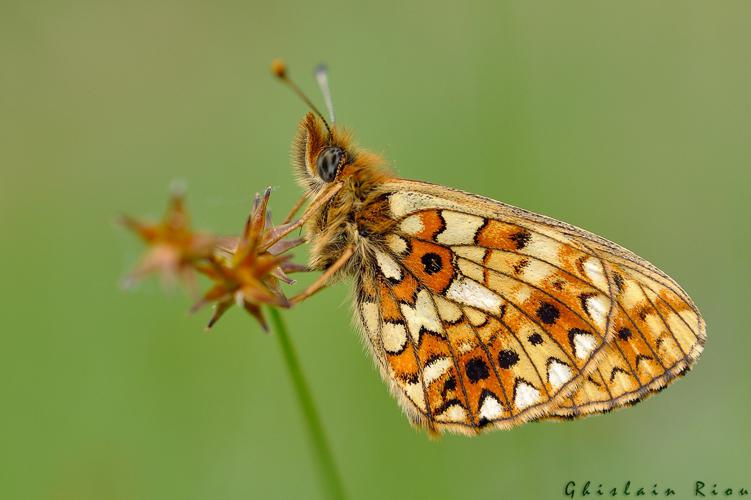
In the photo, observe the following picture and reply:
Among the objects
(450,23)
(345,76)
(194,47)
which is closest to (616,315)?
(345,76)

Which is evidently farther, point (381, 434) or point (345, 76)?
point (345, 76)

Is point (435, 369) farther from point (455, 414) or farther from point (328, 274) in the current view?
point (328, 274)

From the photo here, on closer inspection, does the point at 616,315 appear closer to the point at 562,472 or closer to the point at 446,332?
the point at 446,332

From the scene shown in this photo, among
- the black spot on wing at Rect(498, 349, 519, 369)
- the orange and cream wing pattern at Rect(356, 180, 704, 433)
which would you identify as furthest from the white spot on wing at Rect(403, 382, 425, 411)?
the black spot on wing at Rect(498, 349, 519, 369)

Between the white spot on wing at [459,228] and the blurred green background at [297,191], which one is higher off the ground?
the blurred green background at [297,191]

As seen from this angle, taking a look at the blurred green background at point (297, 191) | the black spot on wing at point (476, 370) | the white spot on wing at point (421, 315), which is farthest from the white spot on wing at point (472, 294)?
the blurred green background at point (297, 191)

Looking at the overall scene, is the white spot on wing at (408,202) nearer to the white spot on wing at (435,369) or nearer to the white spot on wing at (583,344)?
the white spot on wing at (435,369)

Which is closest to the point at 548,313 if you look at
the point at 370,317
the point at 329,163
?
the point at 370,317
